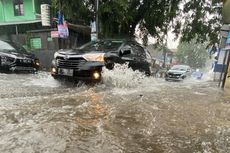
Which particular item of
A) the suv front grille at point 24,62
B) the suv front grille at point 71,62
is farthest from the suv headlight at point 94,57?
the suv front grille at point 24,62

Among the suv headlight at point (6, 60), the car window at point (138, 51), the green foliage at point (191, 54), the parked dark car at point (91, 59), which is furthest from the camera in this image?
the green foliage at point (191, 54)

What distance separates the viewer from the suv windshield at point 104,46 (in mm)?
7680

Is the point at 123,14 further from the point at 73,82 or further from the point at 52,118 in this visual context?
the point at 52,118

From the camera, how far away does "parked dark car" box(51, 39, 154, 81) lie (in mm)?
6949

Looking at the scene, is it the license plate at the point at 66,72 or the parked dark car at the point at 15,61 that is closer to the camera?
the license plate at the point at 66,72

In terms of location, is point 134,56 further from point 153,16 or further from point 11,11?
point 11,11

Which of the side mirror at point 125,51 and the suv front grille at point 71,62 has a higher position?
the side mirror at point 125,51

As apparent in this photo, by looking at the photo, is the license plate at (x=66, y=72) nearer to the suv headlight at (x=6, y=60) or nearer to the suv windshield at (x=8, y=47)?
the suv headlight at (x=6, y=60)

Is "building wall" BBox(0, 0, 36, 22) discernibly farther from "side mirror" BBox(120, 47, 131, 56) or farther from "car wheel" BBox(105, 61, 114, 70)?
"car wheel" BBox(105, 61, 114, 70)

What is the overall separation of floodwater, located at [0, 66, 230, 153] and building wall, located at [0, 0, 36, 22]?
677 inches

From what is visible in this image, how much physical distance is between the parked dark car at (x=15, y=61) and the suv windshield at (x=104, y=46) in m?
2.80

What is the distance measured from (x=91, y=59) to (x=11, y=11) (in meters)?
18.7

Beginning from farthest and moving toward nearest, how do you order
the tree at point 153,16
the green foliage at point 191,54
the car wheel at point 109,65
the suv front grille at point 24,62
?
the green foliage at point 191,54, the tree at point 153,16, the suv front grille at point 24,62, the car wheel at point 109,65

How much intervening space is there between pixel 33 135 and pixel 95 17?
1121 cm
